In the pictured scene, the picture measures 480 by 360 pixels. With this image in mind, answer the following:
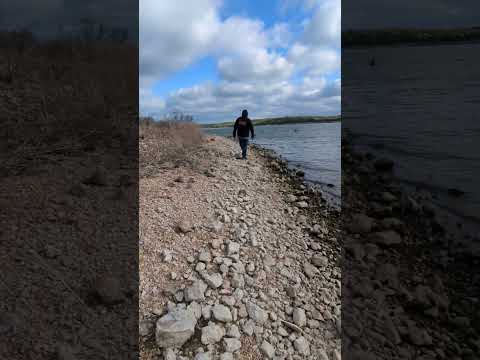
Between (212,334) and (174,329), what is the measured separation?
420mm

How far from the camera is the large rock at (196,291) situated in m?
3.37

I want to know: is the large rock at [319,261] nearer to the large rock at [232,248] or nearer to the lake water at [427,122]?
the large rock at [232,248]

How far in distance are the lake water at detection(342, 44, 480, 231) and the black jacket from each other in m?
5.91

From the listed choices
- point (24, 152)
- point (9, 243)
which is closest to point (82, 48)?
point (24, 152)

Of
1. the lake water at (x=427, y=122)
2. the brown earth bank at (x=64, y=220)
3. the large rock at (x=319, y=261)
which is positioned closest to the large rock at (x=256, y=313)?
the brown earth bank at (x=64, y=220)

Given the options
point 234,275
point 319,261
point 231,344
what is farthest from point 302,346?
point 319,261

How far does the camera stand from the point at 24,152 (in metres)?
5.46

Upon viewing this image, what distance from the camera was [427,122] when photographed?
1731cm

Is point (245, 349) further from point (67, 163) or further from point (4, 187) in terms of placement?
point (67, 163)

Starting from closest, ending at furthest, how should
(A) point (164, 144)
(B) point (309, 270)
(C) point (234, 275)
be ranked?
(C) point (234, 275), (B) point (309, 270), (A) point (164, 144)

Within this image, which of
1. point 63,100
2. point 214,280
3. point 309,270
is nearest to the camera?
point 214,280

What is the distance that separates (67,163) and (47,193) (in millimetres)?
1369

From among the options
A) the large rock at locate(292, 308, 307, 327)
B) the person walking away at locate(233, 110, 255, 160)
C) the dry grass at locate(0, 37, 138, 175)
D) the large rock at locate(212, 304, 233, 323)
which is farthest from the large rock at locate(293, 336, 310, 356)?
the person walking away at locate(233, 110, 255, 160)

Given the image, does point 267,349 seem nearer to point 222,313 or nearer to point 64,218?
point 222,313
